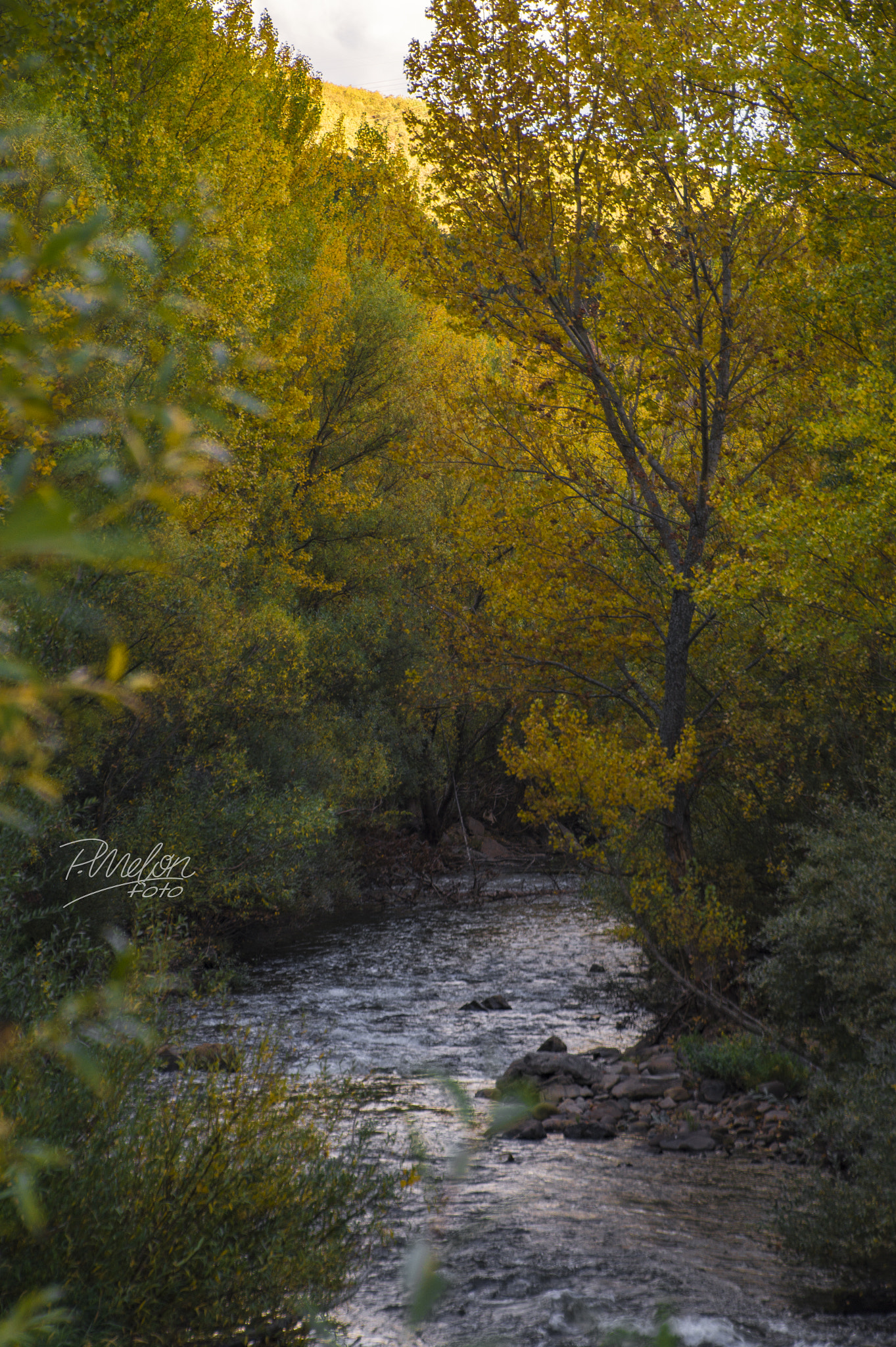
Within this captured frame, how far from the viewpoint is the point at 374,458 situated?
26.8 meters

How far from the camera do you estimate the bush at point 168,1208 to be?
11.9 ft

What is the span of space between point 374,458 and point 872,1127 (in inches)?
895

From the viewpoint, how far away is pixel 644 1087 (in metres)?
10.1

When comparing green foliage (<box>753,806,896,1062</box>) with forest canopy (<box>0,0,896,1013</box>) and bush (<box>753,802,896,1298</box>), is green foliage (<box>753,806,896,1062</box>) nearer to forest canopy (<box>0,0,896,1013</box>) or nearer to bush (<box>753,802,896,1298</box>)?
bush (<box>753,802,896,1298</box>)

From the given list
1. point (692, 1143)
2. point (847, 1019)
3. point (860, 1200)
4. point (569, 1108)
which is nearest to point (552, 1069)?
point (569, 1108)

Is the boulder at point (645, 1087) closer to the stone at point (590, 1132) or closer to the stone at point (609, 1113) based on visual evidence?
the stone at point (609, 1113)

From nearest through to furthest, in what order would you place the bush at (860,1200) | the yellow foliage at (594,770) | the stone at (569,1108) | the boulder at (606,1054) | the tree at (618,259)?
the bush at (860,1200) < the stone at (569,1108) < the yellow foliage at (594,770) < the boulder at (606,1054) < the tree at (618,259)

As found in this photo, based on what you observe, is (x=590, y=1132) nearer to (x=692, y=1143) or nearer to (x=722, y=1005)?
(x=692, y=1143)

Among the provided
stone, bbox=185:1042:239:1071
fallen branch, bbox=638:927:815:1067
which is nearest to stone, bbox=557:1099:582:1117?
fallen branch, bbox=638:927:815:1067

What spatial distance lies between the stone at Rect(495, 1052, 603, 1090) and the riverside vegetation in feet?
4.68

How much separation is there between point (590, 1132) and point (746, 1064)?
69.9 inches

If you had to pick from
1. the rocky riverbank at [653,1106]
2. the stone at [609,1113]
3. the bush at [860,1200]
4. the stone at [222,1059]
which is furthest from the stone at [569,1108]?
the stone at [222,1059]

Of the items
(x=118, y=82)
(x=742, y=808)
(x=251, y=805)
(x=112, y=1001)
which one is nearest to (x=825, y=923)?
(x=742, y=808)

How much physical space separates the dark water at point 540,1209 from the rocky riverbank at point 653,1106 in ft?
0.85
